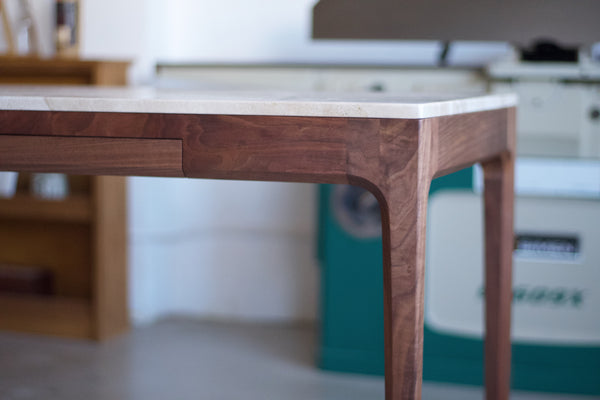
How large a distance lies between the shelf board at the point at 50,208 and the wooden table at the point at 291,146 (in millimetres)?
1503

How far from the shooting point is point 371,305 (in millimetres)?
2123

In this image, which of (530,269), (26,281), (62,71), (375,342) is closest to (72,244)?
(26,281)

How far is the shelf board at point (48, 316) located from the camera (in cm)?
248

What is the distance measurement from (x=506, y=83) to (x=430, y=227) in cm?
46

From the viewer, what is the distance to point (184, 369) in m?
2.20

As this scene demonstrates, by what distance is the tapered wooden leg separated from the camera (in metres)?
1.41

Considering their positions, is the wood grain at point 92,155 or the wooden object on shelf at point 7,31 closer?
the wood grain at point 92,155

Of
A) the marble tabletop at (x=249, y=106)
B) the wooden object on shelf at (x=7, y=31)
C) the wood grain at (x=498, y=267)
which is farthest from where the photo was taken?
the wooden object on shelf at (x=7, y=31)

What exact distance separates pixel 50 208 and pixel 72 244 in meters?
0.28

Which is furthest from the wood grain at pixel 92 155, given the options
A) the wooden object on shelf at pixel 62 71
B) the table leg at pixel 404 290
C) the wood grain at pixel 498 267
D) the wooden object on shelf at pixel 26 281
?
the wooden object on shelf at pixel 26 281

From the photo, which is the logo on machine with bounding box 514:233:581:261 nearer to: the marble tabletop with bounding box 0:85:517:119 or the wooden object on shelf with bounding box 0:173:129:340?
the marble tabletop with bounding box 0:85:517:119

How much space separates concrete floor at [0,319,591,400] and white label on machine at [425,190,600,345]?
0.66 ft

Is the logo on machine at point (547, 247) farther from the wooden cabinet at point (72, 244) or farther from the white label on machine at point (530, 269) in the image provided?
the wooden cabinet at point (72, 244)

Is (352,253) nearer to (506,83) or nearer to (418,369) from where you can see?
(506,83)
